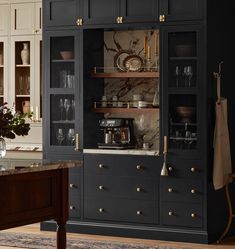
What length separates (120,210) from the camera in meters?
6.83

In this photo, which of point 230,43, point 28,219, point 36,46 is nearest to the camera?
point 28,219

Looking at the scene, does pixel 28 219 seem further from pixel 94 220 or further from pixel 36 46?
pixel 36 46

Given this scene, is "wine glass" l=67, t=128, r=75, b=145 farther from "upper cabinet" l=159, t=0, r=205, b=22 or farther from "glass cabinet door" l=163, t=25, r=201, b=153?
"upper cabinet" l=159, t=0, r=205, b=22

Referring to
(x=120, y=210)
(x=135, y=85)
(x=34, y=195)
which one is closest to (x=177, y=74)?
(x=135, y=85)

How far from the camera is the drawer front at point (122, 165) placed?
263 inches

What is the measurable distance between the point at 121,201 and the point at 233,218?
3.78 ft

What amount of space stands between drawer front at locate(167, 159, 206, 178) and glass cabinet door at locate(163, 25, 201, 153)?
12 centimetres

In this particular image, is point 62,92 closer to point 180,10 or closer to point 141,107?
point 141,107

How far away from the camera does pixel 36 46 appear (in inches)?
313

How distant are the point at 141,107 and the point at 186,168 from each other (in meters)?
0.82

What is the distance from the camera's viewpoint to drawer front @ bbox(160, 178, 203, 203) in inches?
256

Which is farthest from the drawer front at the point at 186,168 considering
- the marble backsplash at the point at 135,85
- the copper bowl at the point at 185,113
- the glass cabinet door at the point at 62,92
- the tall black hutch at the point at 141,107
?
the glass cabinet door at the point at 62,92

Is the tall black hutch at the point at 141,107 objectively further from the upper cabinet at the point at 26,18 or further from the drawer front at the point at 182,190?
the upper cabinet at the point at 26,18

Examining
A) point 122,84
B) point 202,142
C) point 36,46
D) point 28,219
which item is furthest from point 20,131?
point 36,46
